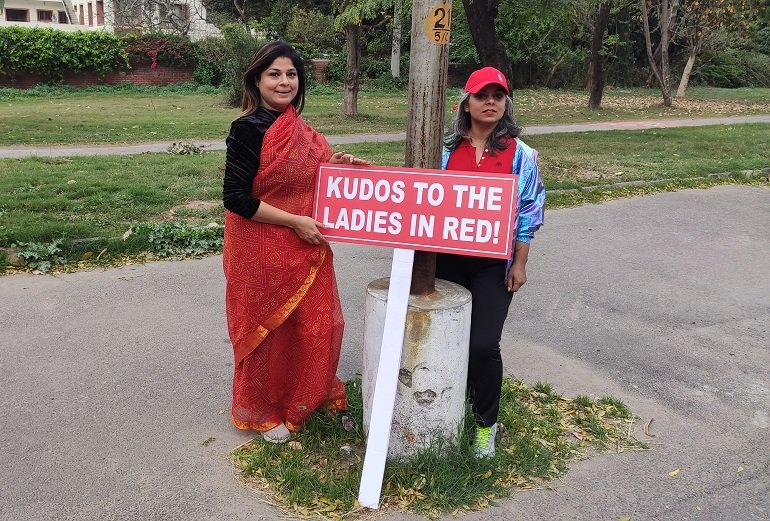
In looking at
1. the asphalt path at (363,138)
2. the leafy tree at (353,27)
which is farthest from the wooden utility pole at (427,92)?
the leafy tree at (353,27)

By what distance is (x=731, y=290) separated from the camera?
20.2 ft

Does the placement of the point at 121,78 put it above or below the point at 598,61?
below

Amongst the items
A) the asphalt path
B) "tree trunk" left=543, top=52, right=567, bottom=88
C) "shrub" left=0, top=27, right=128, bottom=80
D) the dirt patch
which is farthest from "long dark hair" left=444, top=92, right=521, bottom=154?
"tree trunk" left=543, top=52, right=567, bottom=88

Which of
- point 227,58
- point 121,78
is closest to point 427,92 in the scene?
point 227,58

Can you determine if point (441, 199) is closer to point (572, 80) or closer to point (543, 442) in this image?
point (543, 442)

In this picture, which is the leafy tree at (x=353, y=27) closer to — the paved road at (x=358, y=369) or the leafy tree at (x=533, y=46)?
the paved road at (x=358, y=369)

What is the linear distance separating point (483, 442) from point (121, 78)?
2648 centimetres

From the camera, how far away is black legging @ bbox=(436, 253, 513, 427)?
125 inches

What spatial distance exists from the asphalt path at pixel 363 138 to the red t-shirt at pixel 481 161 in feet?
28.9

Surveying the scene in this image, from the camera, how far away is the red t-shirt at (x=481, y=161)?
3.16 m

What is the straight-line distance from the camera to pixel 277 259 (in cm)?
314

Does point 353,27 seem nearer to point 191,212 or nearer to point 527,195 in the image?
point 191,212

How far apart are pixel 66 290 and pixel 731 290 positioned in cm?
531

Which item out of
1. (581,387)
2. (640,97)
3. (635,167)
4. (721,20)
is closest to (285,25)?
(640,97)
